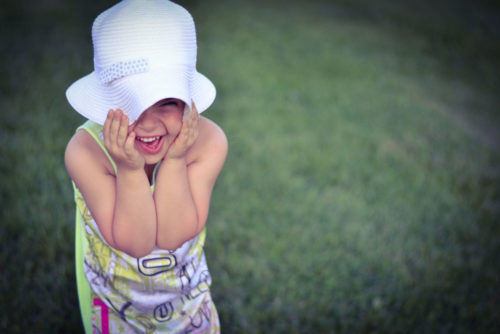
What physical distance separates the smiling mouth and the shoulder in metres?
0.16

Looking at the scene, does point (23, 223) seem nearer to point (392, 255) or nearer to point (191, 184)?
point (191, 184)

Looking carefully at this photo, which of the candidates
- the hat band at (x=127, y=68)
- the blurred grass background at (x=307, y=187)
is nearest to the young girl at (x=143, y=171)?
the hat band at (x=127, y=68)

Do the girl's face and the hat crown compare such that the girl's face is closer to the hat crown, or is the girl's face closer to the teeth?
the teeth

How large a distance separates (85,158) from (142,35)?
1.63ft

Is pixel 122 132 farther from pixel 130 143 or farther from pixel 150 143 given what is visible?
pixel 150 143

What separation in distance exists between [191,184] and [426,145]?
429 centimetres

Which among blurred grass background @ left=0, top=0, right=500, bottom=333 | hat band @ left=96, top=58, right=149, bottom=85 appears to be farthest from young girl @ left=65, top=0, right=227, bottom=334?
blurred grass background @ left=0, top=0, right=500, bottom=333

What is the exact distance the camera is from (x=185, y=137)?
1346 millimetres

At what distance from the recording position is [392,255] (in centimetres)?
330

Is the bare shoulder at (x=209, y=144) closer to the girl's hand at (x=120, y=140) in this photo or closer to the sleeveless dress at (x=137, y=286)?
the sleeveless dress at (x=137, y=286)

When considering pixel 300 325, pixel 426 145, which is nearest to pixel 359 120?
pixel 426 145

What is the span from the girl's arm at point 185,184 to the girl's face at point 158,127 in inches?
1.8

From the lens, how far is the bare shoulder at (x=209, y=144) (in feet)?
5.20

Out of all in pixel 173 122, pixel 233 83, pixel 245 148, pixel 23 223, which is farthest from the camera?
pixel 233 83
